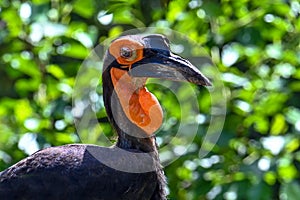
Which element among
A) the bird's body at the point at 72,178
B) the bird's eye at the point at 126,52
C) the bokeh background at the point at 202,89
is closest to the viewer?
the bird's body at the point at 72,178

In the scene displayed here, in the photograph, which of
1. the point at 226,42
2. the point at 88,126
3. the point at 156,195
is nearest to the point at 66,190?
the point at 156,195

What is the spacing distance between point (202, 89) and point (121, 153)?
128cm

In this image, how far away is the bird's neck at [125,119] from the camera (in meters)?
5.33

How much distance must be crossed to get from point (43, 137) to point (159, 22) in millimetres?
790

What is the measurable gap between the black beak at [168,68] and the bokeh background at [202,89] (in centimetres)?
107

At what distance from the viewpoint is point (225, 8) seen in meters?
6.55

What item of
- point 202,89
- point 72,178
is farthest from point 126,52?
point 202,89

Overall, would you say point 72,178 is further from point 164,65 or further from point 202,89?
point 202,89

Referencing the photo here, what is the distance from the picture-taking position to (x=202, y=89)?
6418mm

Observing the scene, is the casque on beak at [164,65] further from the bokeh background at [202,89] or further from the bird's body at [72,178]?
the bokeh background at [202,89]

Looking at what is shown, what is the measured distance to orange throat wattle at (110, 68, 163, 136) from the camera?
17.5ft

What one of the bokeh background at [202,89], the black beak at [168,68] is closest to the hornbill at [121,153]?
the black beak at [168,68]

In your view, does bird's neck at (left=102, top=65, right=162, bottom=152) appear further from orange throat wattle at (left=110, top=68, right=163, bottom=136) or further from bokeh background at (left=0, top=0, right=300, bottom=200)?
bokeh background at (left=0, top=0, right=300, bottom=200)

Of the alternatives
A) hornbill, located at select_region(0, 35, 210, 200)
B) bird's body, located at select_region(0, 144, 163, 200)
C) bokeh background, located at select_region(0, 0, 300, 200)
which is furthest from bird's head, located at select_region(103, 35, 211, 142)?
bokeh background, located at select_region(0, 0, 300, 200)
